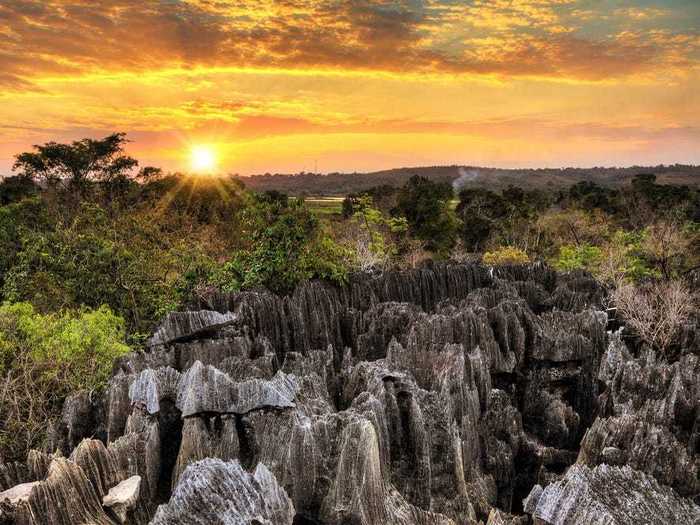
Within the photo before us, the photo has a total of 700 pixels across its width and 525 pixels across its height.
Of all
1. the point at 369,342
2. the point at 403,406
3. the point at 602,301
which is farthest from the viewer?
the point at 602,301

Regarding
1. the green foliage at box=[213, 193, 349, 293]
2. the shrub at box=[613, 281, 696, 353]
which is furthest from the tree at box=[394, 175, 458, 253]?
the green foliage at box=[213, 193, 349, 293]

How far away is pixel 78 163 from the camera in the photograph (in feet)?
200

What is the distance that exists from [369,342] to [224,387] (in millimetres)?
9685

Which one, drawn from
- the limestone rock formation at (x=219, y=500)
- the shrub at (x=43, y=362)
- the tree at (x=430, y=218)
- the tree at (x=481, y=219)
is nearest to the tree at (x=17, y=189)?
the tree at (x=430, y=218)

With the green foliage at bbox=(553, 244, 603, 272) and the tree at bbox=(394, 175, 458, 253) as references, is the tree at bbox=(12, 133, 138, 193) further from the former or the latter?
the green foliage at bbox=(553, 244, 603, 272)

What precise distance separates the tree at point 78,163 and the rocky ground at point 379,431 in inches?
1838

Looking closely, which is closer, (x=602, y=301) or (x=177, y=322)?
(x=177, y=322)

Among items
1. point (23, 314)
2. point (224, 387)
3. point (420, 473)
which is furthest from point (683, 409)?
point (23, 314)

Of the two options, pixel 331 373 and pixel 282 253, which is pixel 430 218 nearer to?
pixel 282 253

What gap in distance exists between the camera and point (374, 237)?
54656mm

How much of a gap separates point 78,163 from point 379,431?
58935 millimetres

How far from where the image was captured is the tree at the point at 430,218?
68.9m

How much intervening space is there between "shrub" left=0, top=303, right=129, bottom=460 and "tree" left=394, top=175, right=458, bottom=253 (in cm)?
5048

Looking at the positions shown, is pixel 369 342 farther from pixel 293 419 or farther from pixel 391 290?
pixel 293 419
